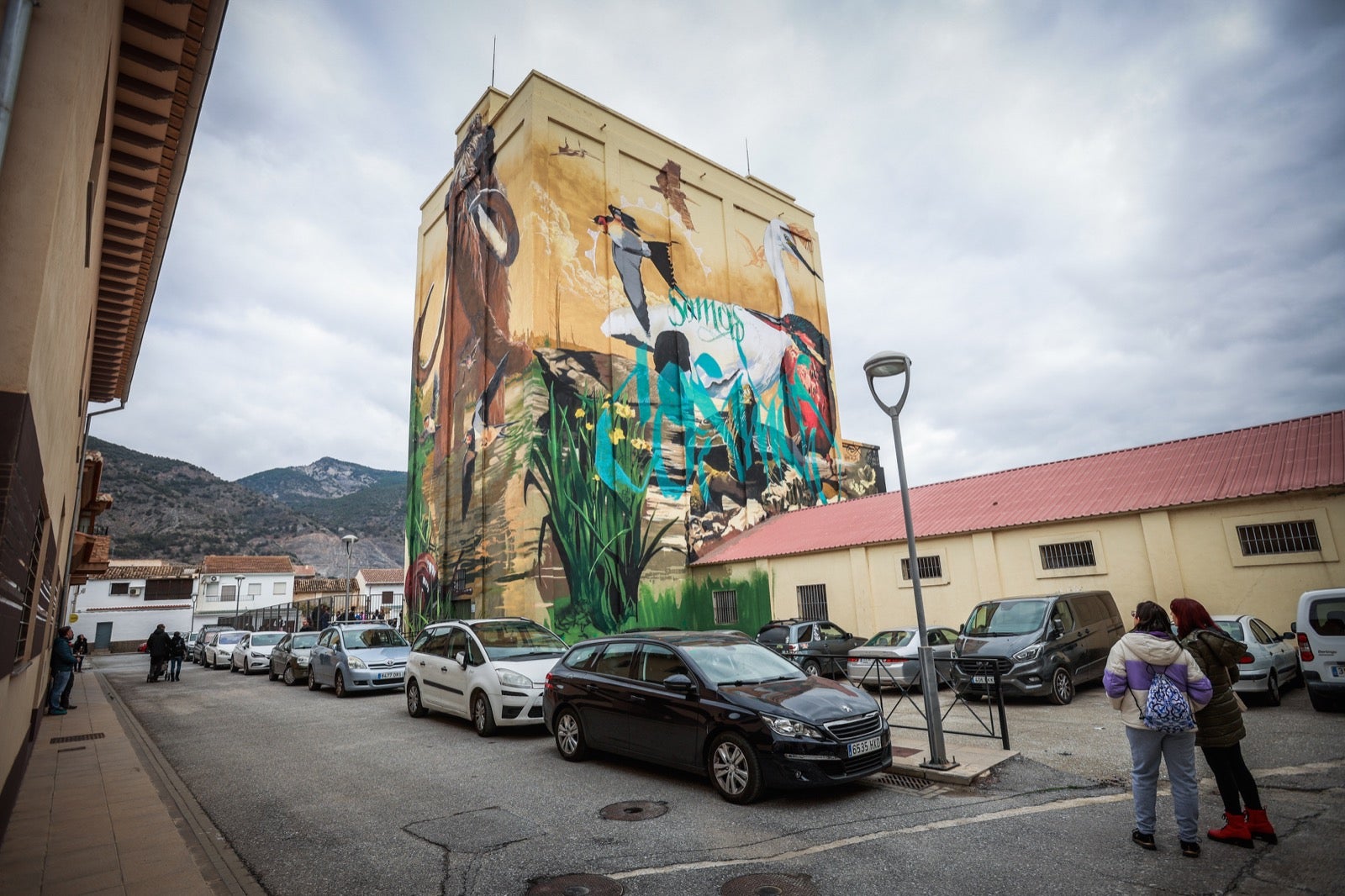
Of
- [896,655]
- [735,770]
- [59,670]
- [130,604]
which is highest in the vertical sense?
[130,604]

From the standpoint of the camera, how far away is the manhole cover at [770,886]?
464cm

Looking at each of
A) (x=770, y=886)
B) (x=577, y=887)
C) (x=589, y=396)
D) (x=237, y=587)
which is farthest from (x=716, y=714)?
(x=237, y=587)

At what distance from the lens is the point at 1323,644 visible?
9.80 meters

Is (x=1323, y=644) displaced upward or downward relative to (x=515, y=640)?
downward

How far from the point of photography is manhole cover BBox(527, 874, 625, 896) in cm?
473

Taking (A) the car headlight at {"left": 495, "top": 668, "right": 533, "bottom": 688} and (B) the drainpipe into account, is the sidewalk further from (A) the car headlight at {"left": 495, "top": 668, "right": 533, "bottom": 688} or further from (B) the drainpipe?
(B) the drainpipe

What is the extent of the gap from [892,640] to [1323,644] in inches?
288

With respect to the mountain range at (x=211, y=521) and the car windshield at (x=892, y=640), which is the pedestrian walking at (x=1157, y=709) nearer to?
the car windshield at (x=892, y=640)

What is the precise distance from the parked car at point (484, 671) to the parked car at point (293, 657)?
7.55 metres

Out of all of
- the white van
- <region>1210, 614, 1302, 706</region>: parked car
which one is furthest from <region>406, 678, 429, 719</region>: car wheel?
the white van

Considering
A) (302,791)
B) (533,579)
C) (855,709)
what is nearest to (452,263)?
(533,579)

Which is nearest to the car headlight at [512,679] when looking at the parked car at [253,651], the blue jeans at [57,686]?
the blue jeans at [57,686]

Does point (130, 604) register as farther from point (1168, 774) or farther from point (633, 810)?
point (1168, 774)

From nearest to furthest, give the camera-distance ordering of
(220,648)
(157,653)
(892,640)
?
1. (892,640)
2. (157,653)
3. (220,648)
